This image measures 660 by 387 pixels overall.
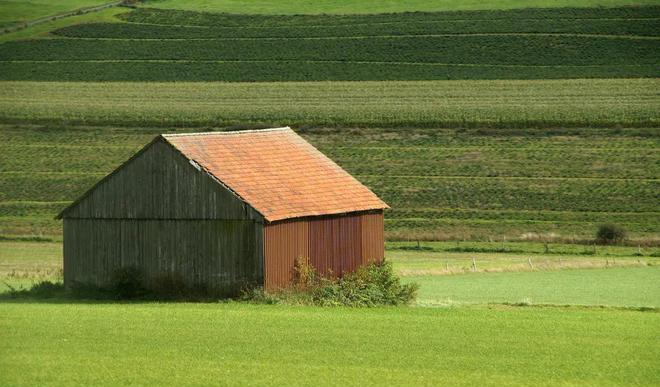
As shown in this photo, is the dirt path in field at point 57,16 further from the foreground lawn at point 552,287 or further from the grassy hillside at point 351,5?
the foreground lawn at point 552,287

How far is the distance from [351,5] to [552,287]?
58041mm

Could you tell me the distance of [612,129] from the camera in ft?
218

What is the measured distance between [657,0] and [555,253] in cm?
4360

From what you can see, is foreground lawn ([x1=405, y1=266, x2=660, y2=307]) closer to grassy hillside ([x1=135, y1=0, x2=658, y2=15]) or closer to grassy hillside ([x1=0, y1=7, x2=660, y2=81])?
grassy hillside ([x1=0, y1=7, x2=660, y2=81])

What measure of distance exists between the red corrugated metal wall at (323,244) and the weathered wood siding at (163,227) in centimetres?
40

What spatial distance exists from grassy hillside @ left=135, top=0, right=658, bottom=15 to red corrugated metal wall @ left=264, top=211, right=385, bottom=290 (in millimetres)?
56407

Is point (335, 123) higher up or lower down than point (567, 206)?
higher up

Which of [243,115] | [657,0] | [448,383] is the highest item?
[657,0]

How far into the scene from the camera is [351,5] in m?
95.6

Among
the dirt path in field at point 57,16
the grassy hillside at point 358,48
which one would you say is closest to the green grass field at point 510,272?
the grassy hillside at point 358,48

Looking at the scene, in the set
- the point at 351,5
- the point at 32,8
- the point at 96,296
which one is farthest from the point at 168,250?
the point at 32,8

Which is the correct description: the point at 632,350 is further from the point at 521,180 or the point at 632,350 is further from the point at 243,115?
the point at 243,115

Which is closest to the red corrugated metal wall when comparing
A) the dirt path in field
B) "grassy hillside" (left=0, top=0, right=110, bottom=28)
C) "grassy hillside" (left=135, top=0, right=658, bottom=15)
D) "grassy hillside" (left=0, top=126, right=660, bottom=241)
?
"grassy hillside" (left=0, top=126, right=660, bottom=241)

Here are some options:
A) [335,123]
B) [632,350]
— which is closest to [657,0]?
[335,123]
